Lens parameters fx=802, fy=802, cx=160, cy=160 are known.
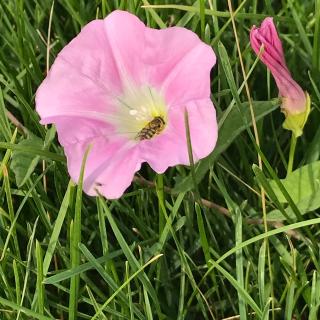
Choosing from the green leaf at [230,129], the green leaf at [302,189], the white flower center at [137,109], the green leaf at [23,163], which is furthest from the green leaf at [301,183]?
the green leaf at [23,163]

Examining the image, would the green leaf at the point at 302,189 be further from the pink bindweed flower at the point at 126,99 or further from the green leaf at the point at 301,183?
the pink bindweed flower at the point at 126,99

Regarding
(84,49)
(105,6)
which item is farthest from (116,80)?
(105,6)

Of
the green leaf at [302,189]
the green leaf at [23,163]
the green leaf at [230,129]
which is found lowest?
the green leaf at [302,189]

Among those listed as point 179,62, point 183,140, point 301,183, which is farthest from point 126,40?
point 301,183

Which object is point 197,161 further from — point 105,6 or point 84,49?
point 105,6

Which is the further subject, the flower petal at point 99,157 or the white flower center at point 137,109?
the white flower center at point 137,109

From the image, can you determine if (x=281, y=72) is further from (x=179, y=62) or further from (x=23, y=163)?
(x=23, y=163)

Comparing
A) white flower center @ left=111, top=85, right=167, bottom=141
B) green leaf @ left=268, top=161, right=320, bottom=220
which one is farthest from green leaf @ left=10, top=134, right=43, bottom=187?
green leaf @ left=268, top=161, right=320, bottom=220

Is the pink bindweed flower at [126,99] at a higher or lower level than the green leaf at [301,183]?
higher
